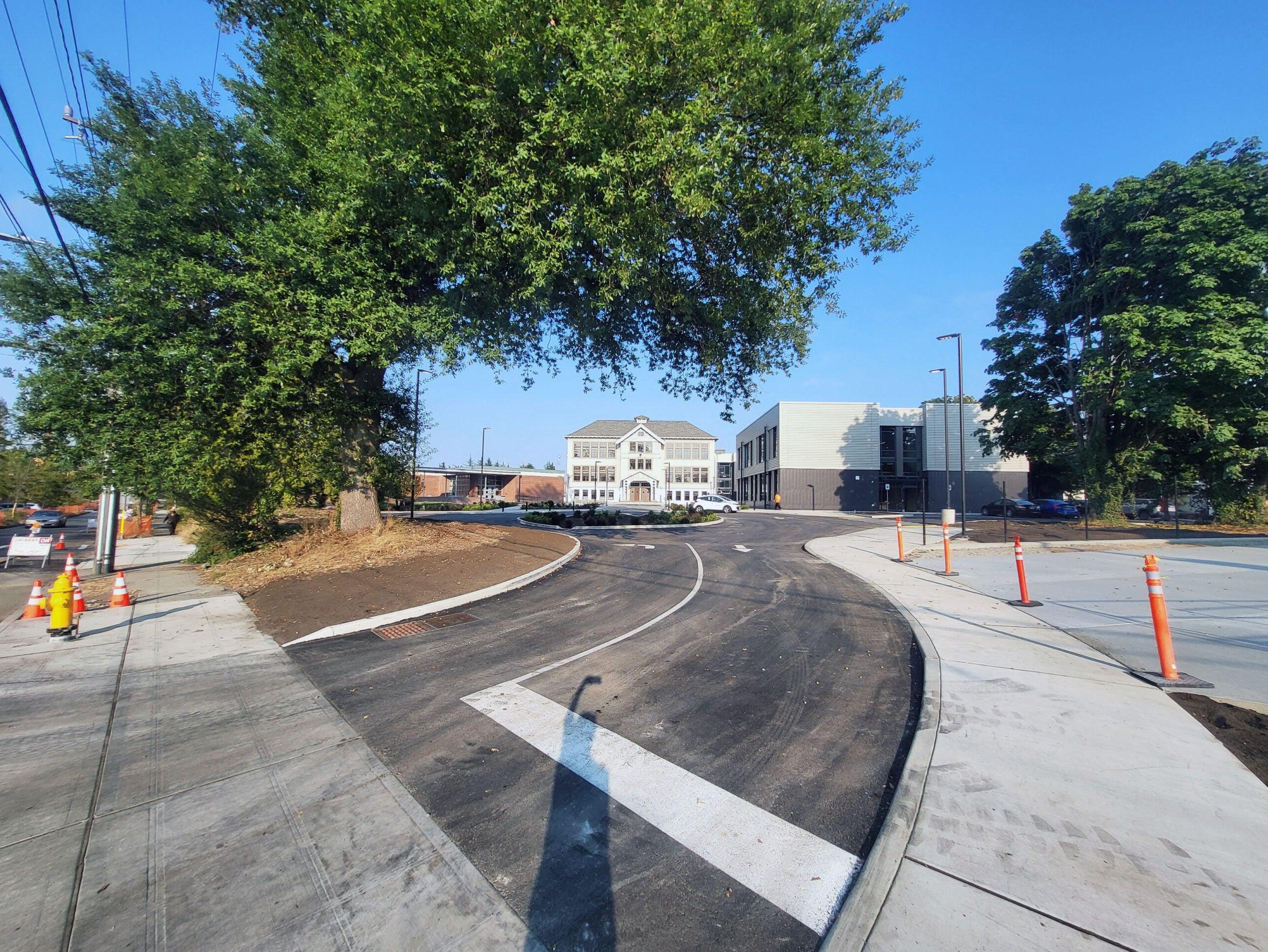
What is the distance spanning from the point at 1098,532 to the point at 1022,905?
23.9 metres

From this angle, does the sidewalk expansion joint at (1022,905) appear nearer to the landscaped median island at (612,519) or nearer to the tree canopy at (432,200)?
the tree canopy at (432,200)

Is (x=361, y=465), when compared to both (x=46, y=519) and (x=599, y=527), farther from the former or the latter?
(x=46, y=519)

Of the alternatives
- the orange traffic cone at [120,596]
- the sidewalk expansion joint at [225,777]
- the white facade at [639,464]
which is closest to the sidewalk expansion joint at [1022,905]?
the sidewalk expansion joint at [225,777]

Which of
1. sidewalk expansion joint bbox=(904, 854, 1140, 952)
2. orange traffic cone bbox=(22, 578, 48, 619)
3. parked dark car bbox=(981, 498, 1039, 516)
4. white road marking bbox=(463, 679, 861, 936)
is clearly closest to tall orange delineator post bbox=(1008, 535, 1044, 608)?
sidewalk expansion joint bbox=(904, 854, 1140, 952)

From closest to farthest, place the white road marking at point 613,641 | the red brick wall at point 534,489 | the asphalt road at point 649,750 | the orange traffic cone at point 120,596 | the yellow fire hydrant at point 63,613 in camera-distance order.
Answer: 1. the asphalt road at point 649,750
2. the white road marking at point 613,641
3. the yellow fire hydrant at point 63,613
4. the orange traffic cone at point 120,596
5. the red brick wall at point 534,489

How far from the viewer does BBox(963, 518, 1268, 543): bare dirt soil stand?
1847 centimetres

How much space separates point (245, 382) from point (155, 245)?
286 centimetres

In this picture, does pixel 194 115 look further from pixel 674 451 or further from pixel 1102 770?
Result: pixel 674 451

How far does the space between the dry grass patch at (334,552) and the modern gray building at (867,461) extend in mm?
39281

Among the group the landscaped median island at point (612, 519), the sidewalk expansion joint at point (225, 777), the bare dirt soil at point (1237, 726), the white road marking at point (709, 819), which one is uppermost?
the landscaped median island at point (612, 519)

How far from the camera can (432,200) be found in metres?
9.59

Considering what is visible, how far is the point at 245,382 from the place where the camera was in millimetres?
10859

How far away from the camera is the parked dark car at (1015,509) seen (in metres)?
39.7

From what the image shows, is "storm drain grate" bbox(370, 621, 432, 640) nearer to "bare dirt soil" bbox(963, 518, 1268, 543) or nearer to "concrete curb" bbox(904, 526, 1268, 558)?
"concrete curb" bbox(904, 526, 1268, 558)
